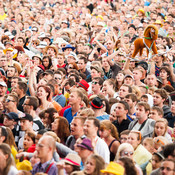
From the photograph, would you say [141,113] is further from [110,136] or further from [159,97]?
[159,97]

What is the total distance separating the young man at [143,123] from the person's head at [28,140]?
5.23ft

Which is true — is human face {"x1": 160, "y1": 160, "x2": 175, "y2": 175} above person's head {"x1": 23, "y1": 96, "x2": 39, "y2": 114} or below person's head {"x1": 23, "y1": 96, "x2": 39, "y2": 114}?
above

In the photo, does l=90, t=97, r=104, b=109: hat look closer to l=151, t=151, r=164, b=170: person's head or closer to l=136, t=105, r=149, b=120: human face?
l=136, t=105, r=149, b=120: human face

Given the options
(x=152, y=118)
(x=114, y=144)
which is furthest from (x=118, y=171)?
(x=152, y=118)

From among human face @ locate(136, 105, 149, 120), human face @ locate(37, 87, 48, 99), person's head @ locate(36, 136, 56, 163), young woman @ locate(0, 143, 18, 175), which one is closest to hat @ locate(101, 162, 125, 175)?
person's head @ locate(36, 136, 56, 163)

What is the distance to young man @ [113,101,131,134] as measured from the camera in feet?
21.6

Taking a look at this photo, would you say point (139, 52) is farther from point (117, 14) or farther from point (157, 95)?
point (117, 14)

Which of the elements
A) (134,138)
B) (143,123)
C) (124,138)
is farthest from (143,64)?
(134,138)

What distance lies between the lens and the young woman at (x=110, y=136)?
229 inches

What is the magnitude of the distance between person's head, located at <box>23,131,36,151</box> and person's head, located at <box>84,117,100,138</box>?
2.41 feet

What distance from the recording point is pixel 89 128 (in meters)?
5.52

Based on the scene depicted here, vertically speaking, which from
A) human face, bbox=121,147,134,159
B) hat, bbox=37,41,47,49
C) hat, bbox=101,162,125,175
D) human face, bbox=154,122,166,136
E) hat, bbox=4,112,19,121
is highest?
hat, bbox=101,162,125,175

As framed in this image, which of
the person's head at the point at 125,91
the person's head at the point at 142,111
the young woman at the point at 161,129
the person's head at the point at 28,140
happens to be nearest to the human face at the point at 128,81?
the person's head at the point at 125,91

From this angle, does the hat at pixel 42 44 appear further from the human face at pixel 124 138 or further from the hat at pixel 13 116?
the human face at pixel 124 138
